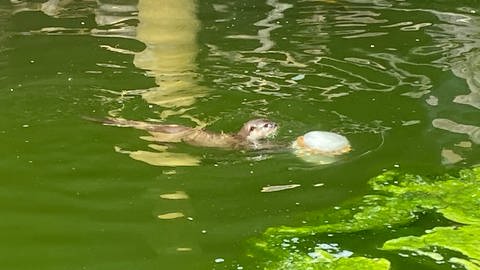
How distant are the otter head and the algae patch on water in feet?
2.83

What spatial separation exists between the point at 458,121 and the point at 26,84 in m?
3.31

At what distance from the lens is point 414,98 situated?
611 centimetres

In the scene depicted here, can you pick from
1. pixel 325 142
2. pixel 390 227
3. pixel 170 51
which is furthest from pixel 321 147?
pixel 170 51

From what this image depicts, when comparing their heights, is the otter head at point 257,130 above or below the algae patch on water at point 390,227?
above

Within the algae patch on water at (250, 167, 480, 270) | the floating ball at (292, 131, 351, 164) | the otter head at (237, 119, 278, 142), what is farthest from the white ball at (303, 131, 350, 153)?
the algae patch on water at (250, 167, 480, 270)

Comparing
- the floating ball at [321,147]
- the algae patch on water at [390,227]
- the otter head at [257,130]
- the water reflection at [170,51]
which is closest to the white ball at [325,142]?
the floating ball at [321,147]

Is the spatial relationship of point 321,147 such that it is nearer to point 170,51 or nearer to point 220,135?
point 220,135

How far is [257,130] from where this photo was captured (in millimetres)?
5141

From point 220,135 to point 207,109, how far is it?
0.74 metres

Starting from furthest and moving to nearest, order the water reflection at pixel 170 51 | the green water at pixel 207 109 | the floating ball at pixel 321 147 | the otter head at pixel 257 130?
the water reflection at pixel 170 51 → the otter head at pixel 257 130 → the floating ball at pixel 321 147 → the green water at pixel 207 109

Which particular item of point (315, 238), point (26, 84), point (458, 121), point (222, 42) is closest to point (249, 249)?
point (315, 238)

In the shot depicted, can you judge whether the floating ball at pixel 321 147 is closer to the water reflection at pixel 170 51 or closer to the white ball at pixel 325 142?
the white ball at pixel 325 142

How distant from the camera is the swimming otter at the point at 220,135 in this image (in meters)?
5.11

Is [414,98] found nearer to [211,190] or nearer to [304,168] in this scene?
[304,168]
